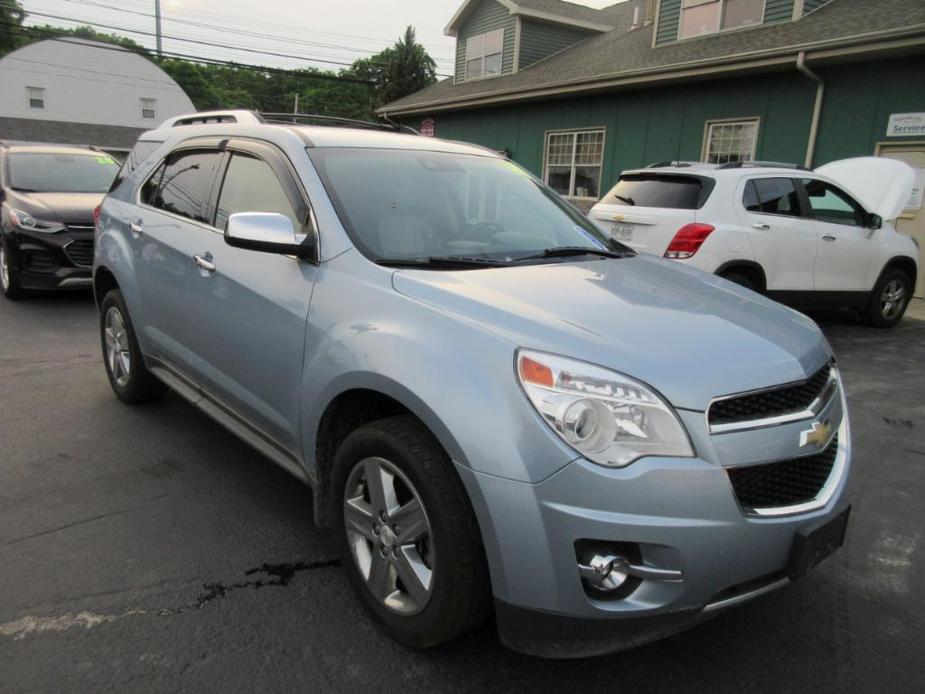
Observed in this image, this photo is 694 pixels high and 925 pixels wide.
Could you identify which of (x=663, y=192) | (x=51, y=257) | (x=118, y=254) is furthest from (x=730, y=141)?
(x=118, y=254)

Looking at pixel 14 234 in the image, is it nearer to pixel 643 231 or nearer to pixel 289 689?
pixel 643 231

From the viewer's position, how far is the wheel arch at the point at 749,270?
678 cm

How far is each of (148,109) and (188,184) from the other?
161ft

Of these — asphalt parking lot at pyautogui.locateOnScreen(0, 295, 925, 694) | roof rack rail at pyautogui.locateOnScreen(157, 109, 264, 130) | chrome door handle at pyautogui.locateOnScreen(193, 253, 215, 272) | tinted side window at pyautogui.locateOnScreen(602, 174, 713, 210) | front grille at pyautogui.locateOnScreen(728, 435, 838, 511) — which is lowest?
asphalt parking lot at pyautogui.locateOnScreen(0, 295, 925, 694)

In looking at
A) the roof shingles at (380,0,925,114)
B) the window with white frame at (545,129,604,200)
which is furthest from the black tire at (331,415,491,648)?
the window with white frame at (545,129,604,200)

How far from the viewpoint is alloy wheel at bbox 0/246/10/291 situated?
790 centimetres

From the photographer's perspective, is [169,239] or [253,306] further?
[169,239]

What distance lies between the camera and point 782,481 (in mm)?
2094

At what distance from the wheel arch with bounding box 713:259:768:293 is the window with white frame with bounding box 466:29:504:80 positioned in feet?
47.4

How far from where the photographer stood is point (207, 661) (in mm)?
2283

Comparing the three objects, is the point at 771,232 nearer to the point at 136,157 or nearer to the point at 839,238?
the point at 839,238

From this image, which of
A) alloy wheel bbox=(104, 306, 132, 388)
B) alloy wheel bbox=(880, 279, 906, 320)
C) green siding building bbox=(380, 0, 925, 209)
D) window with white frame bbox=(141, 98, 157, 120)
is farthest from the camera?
A: window with white frame bbox=(141, 98, 157, 120)

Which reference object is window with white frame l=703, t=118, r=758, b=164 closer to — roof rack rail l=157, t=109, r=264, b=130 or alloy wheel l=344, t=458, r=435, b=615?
roof rack rail l=157, t=109, r=264, b=130

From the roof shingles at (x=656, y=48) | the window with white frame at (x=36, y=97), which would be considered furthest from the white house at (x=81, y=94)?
the roof shingles at (x=656, y=48)
